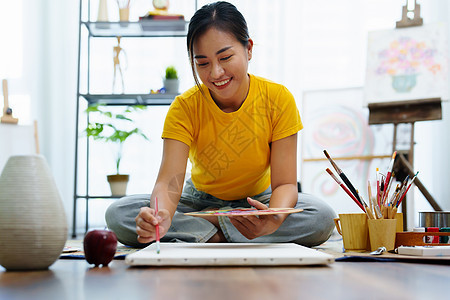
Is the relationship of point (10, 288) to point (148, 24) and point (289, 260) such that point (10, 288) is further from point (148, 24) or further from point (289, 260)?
point (148, 24)

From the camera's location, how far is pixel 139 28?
323 cm

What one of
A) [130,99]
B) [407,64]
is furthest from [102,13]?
[407,64]

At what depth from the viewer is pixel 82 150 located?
3445 millimetres

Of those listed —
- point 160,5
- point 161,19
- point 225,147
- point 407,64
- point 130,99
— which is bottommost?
point 225,147

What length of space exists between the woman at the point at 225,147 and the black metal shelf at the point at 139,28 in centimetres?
166

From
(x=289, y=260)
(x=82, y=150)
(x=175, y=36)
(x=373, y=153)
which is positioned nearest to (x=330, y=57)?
(x=373, y=153)

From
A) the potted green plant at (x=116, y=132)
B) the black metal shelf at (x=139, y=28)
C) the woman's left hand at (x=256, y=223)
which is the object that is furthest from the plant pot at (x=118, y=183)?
the woman's left hand at (x=256, y=223)

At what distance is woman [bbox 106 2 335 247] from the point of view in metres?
1.37

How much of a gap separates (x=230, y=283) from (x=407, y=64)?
2.58 metres

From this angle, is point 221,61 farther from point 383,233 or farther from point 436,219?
point 436,219

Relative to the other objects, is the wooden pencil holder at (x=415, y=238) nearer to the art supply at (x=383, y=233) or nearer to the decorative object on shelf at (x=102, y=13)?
the art supply at (x=383, y=233)

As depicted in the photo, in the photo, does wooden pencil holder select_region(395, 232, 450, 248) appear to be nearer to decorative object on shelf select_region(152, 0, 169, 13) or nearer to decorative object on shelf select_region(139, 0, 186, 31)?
decorative object on shelf select_region(139, 0, 186, 31)

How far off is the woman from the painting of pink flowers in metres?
1.43

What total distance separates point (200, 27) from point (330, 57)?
2.36m
